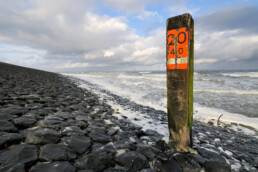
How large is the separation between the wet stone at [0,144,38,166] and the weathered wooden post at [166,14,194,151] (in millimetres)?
2275

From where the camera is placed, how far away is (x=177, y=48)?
237 cm

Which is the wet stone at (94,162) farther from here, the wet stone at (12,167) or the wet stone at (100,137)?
the wet stone at (12,167)

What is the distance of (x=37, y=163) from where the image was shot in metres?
1.63

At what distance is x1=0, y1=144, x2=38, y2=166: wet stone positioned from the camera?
1.55 m

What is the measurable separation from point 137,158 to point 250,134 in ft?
15.3

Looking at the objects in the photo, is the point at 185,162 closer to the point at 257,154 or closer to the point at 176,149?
the point at 176,149

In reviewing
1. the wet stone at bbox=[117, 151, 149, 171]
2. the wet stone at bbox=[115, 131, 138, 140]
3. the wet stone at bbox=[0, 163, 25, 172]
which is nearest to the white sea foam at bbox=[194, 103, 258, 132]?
the wet stone at bbox=[115, 131, 138, 140]

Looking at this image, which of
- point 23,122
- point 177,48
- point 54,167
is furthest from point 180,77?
point 23,122

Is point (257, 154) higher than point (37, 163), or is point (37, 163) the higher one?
point (37, 163)

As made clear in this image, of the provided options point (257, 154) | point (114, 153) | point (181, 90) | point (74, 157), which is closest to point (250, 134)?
point (257, 154)

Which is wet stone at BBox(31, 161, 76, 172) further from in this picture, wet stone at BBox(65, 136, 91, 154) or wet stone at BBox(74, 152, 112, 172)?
wet stone at BBox(65, 136, 91, 154)

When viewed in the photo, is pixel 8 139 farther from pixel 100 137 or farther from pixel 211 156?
pixel 211 156

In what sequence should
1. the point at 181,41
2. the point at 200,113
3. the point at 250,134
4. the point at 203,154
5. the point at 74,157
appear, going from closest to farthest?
the point at 74,157
the point at 181,41
the point at 203,154
the point at 250,134
the point at 200,113

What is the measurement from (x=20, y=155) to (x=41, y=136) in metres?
0.53
